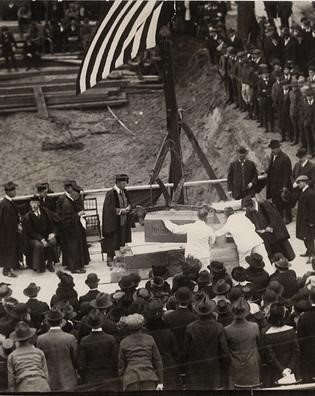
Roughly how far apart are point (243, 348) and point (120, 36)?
5.87 m

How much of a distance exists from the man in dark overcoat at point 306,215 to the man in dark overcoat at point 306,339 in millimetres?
4612

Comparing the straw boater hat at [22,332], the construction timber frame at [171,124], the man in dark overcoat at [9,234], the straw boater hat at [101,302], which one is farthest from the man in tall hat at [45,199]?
the straw boater hat at [22,332]

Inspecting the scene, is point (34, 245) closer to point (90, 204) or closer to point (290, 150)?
point (90, 204)

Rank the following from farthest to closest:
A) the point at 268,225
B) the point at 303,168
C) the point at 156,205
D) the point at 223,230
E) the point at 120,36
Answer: the point at 156,205 → the point at 303,168 → the point at 268,225 → the point at 120,36 → the point at 223,230

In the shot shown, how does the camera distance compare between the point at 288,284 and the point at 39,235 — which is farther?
the point at 39,235

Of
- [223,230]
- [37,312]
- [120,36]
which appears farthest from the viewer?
[120,36]

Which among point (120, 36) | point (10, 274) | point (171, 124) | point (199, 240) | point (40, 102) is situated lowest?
point (10, 274)

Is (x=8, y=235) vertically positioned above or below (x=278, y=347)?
→ below

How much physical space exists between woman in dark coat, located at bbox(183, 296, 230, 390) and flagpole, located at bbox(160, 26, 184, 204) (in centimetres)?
680

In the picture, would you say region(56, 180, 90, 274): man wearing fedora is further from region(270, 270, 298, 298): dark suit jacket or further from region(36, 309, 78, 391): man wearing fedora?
region(36, 309, 78, 391): man wearing fedora

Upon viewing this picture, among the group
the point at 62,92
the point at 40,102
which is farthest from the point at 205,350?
the point at 62,92

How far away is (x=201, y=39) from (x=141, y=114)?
9.51ft

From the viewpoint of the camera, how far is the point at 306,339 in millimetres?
10023

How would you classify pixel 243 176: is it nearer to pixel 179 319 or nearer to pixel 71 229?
pixel 71 229
